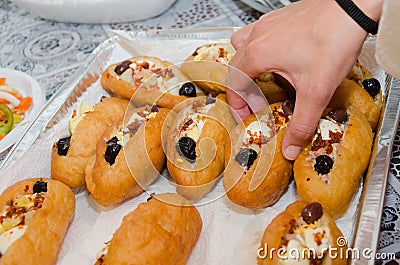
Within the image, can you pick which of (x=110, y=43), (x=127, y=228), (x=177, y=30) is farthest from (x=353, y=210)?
(x=110, y=43)

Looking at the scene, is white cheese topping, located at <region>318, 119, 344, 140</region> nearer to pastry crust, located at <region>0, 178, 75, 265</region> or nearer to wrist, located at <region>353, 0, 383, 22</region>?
wrist, located at <region>353, 0, 383, 22</region>

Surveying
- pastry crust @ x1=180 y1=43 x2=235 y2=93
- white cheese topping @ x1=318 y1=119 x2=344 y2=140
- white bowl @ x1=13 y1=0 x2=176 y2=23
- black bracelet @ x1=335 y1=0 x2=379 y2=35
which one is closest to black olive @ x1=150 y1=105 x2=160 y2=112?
pastry crust @ x1=180 y1=43 x2=235 y2=93

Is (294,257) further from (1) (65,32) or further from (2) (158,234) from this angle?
(1) (65,32)

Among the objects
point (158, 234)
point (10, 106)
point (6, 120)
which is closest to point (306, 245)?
point (158, 234)

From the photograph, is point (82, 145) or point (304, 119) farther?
point (82, 145)

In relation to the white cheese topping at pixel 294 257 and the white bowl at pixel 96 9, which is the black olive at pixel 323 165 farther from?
the white bowl at pixel 96 9
